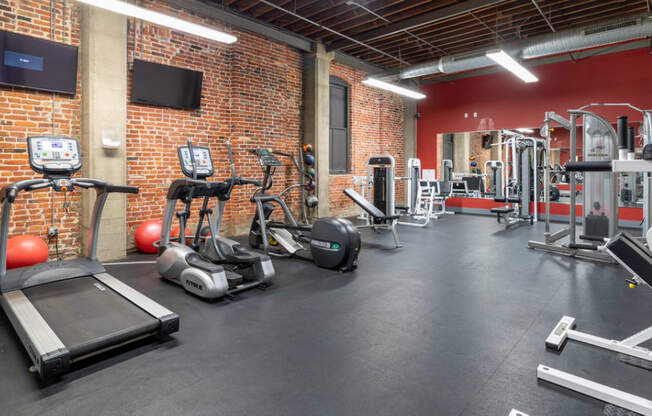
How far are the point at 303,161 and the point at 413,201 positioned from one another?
333 centimetres

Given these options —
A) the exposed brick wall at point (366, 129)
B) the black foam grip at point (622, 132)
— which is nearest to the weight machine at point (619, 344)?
the black foam grip at point (622, 132)

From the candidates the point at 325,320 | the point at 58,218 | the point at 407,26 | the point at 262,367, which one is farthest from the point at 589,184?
the point at 58,218

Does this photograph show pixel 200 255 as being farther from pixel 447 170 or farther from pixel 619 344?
pixel 447 170

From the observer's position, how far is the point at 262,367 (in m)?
2.28

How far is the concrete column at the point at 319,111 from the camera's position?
7.83 metres

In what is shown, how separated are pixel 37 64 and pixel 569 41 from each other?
806 cm

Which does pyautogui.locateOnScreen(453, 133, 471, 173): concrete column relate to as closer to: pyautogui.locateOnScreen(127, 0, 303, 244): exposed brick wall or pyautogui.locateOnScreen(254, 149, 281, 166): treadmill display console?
pyautogui.locateOnScreen(127, 0, 303, 244): exposed brick wall

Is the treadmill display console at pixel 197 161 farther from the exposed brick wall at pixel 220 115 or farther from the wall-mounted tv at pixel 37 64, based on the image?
the wall-mounted tv at pixel 37 64

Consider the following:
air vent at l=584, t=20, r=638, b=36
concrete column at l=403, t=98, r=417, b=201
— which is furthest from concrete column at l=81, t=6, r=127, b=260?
concrete column at l=403, t=98, r=417, b=201

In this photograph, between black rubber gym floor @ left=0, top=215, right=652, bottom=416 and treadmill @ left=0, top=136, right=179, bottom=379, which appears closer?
black rubber gym floor @ left=0, top=215, right=652, bottom=416

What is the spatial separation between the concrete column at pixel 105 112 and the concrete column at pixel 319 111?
375 cm

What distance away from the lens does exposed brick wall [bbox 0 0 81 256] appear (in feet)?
14.2

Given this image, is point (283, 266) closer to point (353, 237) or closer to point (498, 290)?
point (353, 237)

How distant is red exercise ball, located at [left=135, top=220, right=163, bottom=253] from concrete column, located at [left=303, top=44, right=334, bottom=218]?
3.60 m
